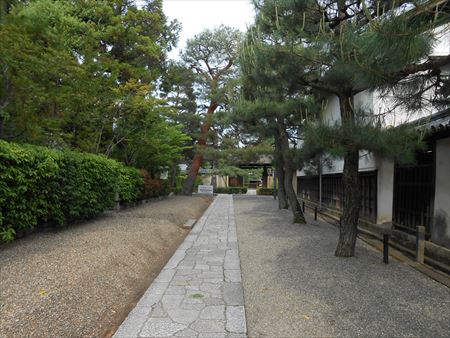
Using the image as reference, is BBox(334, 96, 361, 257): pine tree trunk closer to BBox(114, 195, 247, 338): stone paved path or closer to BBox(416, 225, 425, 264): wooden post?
BBox(416, 225, 425, 264): wooden post

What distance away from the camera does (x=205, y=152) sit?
2244 cm

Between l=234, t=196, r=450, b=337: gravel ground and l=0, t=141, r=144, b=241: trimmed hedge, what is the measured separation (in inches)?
158

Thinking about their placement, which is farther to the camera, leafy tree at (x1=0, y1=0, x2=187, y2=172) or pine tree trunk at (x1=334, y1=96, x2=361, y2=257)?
leafy tree at (x1=0, y1=0, x2=187, y2=172)

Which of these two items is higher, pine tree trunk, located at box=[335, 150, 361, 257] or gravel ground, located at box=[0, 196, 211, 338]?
pine tree trunk, located at box=[335, 150, 361, 257]

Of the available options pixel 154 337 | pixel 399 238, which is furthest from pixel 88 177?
pixel 399 238

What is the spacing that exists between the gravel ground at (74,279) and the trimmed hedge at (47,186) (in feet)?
1.45

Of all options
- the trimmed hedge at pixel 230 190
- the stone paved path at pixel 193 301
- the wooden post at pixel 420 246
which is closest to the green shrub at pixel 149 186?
the stone paved path at pixel 193 301

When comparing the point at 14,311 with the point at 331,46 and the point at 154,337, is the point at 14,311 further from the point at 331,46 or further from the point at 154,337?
the point at 331,46

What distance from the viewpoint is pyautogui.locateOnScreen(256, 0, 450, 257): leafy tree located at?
267 centimetres

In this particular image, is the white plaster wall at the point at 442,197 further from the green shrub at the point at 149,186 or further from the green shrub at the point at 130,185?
the green shrub at the point at 149,186

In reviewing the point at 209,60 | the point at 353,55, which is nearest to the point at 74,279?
the point at 353,55

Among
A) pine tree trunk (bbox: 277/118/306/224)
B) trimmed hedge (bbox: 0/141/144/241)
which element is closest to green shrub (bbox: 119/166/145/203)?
trimmed hedge (bbox: 0/141/144/241)

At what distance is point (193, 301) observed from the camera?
4.17 metres

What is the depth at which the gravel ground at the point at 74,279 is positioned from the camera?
3.28 meters
